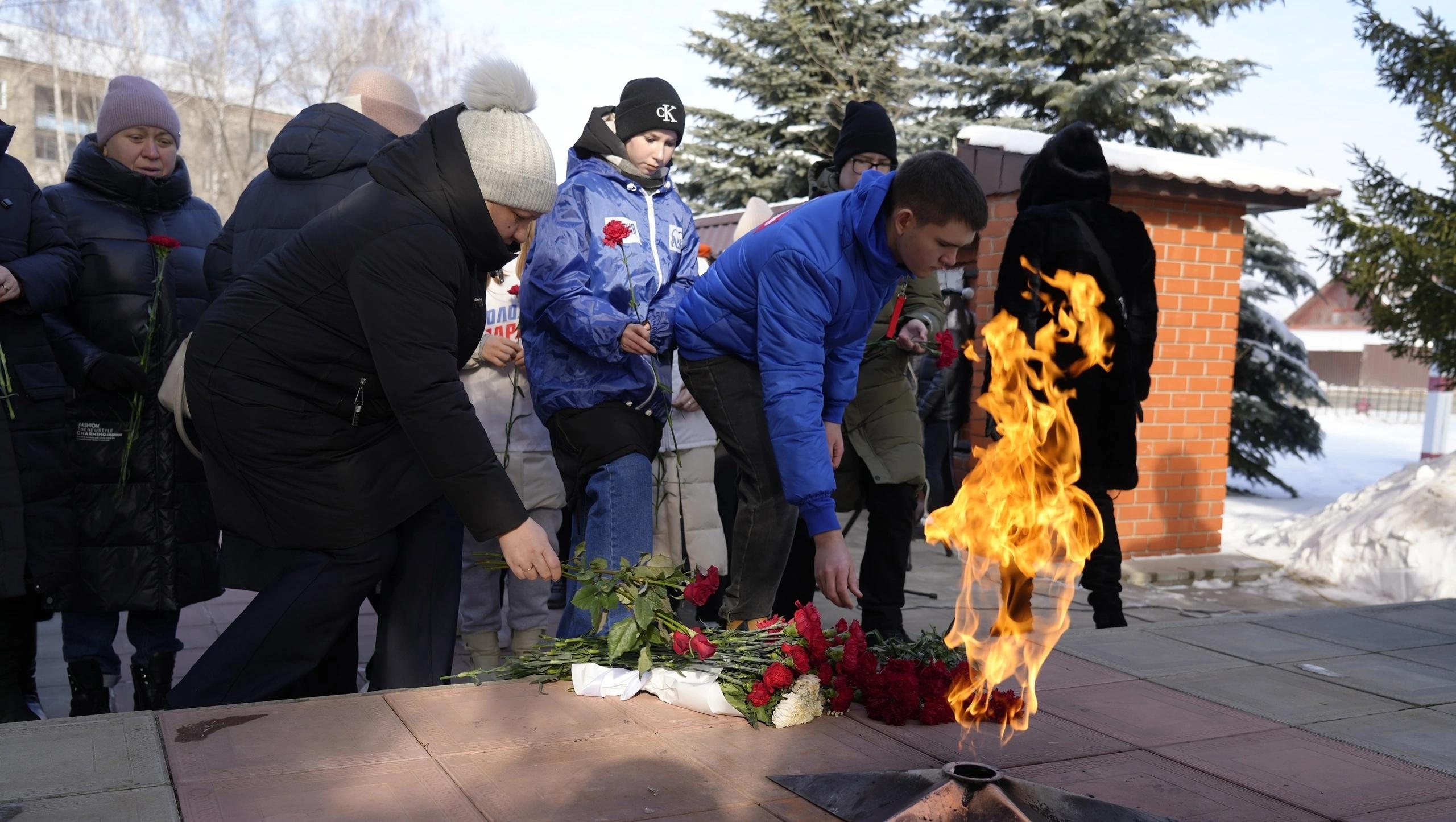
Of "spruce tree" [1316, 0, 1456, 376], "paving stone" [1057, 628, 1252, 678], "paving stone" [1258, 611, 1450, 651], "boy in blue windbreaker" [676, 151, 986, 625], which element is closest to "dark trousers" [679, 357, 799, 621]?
"boy in blue windbreaker" [676, 151, 986, 625]

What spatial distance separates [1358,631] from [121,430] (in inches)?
201

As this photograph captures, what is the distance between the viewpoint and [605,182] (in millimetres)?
4520

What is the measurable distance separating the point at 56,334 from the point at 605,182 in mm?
2118

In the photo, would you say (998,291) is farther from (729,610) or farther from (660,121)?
(729,610)

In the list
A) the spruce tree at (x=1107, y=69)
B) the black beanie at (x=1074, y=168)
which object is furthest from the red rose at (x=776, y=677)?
the spruce tree at (x=1107, y=69)

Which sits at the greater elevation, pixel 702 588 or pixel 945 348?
pixel 945 348

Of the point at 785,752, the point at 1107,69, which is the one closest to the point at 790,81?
the point at 1107,69

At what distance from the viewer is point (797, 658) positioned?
353 cm

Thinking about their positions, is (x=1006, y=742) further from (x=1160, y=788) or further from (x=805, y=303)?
(x=805, y=303)

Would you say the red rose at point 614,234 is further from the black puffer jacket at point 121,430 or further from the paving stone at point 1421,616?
the paving stone at point 1421,616

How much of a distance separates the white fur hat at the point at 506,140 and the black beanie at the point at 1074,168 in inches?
113

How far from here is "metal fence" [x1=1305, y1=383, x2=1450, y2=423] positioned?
33.1 m

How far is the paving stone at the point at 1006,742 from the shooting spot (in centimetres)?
328

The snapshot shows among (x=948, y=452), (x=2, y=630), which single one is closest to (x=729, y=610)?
(x=2, y=630)
